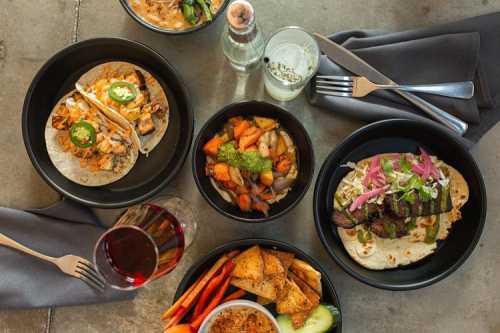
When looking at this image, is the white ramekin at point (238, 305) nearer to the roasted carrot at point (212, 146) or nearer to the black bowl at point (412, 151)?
the black bowl at point (412, 151)

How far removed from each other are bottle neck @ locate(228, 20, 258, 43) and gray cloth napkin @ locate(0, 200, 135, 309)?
1.14 m

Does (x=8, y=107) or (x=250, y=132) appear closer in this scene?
(x=250, y=132)

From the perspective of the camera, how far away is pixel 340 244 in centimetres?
243

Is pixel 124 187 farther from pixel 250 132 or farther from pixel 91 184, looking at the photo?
pixel 250 132

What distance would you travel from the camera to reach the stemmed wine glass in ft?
6.61

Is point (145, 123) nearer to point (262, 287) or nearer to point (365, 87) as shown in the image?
point (262, 287)

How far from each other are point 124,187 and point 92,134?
313 millimetres

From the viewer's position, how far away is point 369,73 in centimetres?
240

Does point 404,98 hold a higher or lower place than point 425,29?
lower

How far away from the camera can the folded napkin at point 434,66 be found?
2381mm

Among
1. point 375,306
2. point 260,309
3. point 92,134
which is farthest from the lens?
point 375,306

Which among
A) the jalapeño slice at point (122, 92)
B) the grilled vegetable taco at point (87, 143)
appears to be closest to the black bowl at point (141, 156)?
the grilled vegetable taco at point (87, 143)

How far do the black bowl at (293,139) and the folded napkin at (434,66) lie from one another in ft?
0.72

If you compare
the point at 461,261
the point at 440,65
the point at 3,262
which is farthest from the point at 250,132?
the point at 3,262
